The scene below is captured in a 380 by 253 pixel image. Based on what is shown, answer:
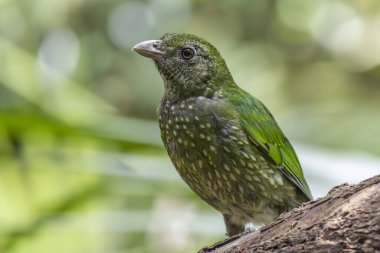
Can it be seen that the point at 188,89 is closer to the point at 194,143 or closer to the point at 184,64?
the point at 184,64

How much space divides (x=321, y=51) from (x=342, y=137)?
8.95ft

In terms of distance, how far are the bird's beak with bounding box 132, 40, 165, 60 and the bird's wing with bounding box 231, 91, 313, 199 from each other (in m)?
0.48

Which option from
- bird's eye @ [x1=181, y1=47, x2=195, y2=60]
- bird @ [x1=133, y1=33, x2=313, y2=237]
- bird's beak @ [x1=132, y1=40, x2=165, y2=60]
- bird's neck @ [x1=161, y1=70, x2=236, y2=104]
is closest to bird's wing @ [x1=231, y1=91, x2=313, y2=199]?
bird @ [x1=133, y1=33, x2=313, y2=237]

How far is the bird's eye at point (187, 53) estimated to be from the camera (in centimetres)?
464

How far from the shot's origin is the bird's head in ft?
15.1

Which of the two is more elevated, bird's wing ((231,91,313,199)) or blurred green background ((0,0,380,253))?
blurred green background ((0,0,380,253))

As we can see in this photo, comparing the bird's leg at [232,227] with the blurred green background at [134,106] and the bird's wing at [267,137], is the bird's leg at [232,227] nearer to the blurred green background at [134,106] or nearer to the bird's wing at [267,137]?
the blurred green background at [134,106]

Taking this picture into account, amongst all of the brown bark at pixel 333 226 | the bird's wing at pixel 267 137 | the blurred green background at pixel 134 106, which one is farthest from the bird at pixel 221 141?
the brown bark at pixel 333 226

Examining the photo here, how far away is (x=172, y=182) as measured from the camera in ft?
16.6

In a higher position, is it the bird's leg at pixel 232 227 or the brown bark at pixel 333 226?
the bird's leg at pixel 232 227

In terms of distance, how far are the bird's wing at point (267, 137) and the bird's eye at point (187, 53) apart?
1.11 feet

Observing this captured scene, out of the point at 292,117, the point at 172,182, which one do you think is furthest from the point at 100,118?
the point at 292,117

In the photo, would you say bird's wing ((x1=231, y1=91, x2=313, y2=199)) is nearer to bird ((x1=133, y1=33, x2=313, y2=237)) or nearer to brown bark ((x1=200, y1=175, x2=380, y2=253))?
bird ((x1=133, y1=33, x2=313, y2=237))

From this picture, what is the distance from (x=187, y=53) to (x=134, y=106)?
3.40 m
